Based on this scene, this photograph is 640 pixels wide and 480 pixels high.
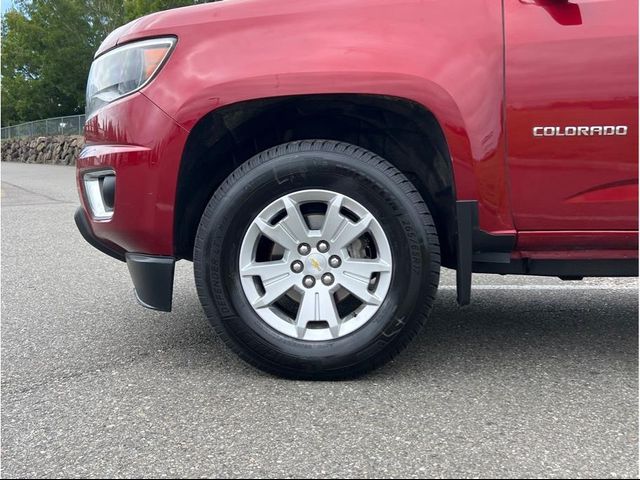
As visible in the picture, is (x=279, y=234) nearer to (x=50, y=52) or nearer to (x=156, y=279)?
(x=156, y=279)

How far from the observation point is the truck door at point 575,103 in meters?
2.12

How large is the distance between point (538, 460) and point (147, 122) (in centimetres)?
177

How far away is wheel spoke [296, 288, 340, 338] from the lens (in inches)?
90.9

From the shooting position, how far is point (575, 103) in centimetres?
214

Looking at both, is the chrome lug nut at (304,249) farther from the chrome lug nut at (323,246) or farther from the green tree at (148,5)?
the green tree at (148,5)

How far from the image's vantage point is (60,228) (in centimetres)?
689

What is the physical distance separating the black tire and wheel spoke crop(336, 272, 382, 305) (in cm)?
7

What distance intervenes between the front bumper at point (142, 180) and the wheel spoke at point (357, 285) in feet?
2.26

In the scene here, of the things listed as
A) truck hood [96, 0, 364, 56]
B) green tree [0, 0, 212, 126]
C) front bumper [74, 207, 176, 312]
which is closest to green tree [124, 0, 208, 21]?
green tree [0, 0, 212, 126]

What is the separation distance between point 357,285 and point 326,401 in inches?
17.5

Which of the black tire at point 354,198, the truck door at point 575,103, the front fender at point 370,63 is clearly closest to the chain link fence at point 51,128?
the front fender at point 370,63

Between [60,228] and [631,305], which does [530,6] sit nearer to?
[631,305]

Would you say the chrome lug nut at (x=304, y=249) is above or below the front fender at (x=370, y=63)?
below

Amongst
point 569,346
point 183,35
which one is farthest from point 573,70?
point 183,35
